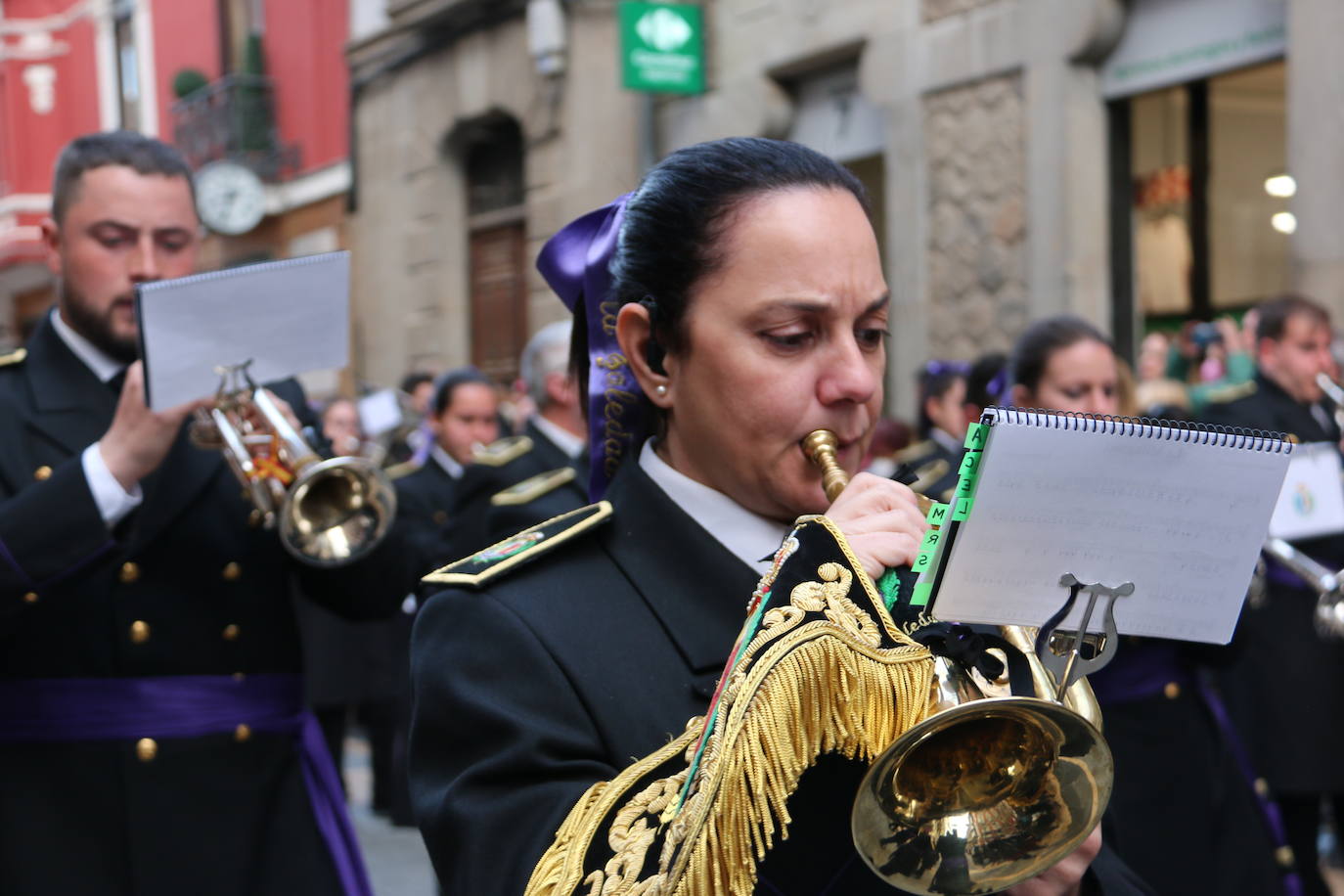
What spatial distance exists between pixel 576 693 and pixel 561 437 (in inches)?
165

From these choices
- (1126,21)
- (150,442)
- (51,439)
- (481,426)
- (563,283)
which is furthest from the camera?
(1126,21)

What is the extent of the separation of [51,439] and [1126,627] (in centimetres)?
232

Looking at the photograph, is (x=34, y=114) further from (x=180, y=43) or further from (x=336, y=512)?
(x=336, y=512)

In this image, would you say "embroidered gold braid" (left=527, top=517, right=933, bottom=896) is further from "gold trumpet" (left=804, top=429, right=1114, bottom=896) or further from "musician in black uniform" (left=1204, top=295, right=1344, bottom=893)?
"musician in black uniform" (left=1204, top=295, right=1344, bottom=893)

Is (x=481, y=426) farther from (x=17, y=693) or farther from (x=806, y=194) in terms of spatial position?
(x=806, y=194)

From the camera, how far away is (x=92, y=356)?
128 inches

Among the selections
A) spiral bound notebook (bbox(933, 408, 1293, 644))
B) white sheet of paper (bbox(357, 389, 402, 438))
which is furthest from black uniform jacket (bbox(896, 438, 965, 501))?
white sheet of paper (bbox(357, 389, 402, 438))

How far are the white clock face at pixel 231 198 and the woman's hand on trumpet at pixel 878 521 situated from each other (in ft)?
59.5

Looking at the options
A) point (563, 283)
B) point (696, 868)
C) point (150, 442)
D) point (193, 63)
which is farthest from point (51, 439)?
point (193, 63)

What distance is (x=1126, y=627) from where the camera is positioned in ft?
5.19

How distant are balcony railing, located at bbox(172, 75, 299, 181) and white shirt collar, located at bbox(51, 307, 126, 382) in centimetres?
1652

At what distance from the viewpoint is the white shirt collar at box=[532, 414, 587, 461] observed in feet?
19.5

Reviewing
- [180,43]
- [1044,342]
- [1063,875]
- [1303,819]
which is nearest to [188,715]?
[1063,875]

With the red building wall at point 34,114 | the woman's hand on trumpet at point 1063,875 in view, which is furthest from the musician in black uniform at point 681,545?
the red building wall at point 34,114
